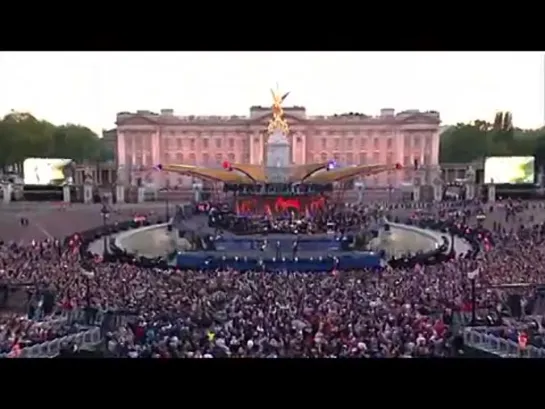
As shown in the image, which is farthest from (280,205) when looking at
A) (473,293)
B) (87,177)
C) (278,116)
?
(473,293)

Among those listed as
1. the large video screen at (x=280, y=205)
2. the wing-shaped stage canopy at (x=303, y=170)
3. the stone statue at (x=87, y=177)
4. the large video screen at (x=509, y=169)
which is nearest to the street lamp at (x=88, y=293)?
the stone statue at (x=87, y=177)

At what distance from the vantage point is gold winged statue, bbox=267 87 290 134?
5465 millimetres

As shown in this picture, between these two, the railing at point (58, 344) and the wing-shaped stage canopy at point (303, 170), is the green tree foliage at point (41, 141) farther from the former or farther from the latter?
the wing-shaped stage canopy at point (303, 170)

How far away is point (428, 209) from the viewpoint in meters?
5.78

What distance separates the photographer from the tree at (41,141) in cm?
542

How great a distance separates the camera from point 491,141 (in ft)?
17.9

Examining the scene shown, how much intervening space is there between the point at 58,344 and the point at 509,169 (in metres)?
3.00

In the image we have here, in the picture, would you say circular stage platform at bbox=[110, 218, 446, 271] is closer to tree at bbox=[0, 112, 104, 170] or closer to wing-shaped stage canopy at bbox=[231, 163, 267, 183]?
wing-shaped stage canopy at bbox=[231, 163, 267, 183]

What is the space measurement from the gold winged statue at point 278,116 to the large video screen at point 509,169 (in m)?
1.29
